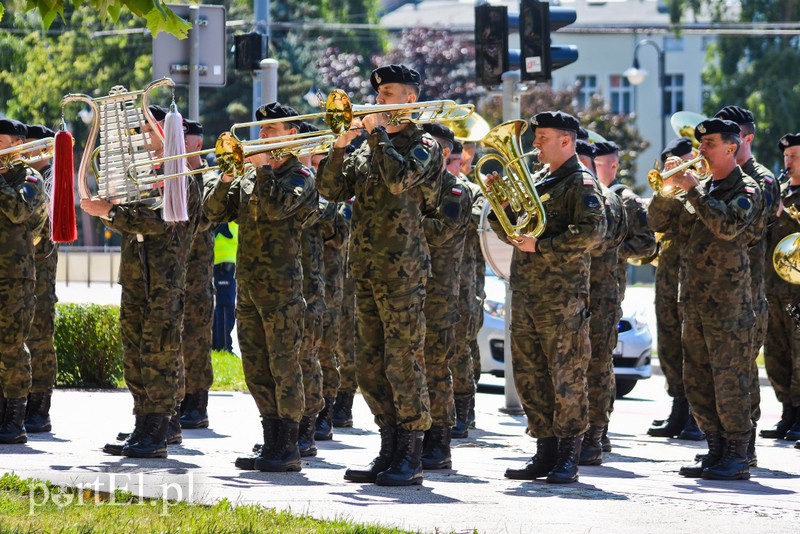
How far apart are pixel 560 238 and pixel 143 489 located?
2778 mm

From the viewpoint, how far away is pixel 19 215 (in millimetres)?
10125

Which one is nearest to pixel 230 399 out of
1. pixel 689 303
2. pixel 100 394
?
pixel 100 394

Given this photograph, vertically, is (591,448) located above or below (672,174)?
below

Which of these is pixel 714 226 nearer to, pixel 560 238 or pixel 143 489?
pixel 560 238

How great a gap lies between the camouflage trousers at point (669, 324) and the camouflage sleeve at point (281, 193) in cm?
366

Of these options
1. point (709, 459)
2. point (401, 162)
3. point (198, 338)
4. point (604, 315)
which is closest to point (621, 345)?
point (604, 315)

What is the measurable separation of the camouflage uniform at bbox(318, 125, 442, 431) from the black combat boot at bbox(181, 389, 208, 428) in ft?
9.61

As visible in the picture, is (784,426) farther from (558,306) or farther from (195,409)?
(195,409)

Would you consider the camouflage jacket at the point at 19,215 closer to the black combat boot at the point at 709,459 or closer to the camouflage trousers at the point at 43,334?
the camouflage trousers at the point at 43,334

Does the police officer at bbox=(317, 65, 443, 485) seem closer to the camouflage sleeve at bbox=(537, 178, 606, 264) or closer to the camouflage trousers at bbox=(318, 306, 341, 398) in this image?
the camouflage sleeve at bbox=(537, 178, 606, 264)

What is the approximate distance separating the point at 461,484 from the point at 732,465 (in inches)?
69.1

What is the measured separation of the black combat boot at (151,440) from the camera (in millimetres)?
9430

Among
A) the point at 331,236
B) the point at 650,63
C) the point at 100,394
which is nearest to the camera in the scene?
the point at 331,236

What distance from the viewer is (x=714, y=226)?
9172 millimetres
